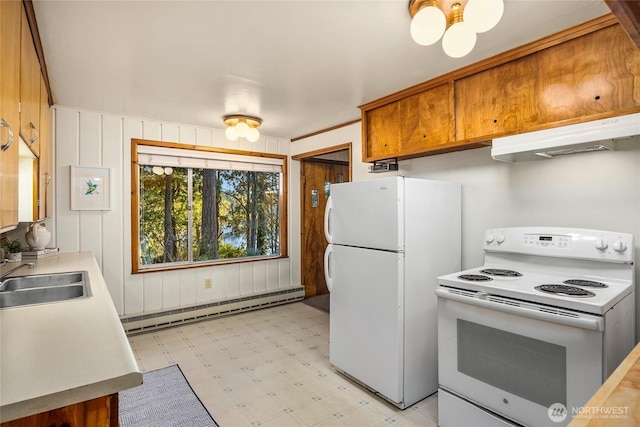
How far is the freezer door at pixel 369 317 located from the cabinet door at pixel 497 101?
103 centimetres

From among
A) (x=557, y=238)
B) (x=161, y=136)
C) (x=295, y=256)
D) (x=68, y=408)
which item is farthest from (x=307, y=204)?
(x=68, y=408)

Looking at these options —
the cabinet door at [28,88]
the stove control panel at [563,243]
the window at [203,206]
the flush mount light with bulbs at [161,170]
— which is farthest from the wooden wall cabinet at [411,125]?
the cabinet door at [28,88]

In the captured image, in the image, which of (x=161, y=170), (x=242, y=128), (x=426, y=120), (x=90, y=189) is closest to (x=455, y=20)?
(x=426, y=120)

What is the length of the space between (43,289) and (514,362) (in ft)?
8.38

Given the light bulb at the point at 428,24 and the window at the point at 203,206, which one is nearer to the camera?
the light bulb at the point at 428,24

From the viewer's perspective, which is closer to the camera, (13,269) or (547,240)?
(547,240)

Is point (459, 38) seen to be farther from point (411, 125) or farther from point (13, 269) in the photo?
point (13, 269)

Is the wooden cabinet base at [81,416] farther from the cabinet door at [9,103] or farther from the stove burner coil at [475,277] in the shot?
the stove burner coil at [475,277]

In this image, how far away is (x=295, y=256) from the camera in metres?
4.92

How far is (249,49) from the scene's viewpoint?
2.09 meters

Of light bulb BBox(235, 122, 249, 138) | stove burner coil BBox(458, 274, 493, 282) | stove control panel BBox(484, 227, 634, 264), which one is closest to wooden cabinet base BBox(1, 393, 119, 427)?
stove burner coil BBox(458, 274, 493, 282)

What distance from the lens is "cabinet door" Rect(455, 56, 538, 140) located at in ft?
6.75

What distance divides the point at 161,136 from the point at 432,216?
120 inches

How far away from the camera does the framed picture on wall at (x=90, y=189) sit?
3.33 metres
